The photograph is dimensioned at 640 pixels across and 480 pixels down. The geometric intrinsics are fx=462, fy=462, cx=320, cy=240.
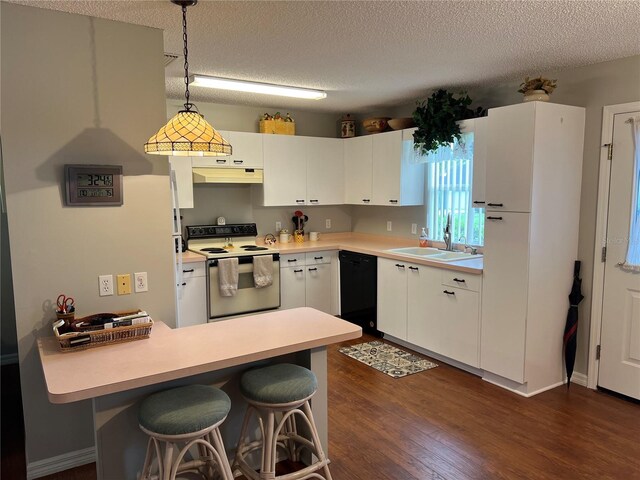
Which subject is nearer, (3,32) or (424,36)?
(3,32)

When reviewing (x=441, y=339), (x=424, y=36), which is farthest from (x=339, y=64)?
(x=441, y=339)

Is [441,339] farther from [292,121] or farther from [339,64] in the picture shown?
[292,121]

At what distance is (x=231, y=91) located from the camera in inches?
171

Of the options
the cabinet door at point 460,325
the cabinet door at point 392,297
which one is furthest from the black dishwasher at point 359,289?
the cabinet door at point 460,325

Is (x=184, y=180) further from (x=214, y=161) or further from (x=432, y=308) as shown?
(x=432, y=308)

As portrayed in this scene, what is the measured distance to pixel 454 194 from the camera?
464 cm

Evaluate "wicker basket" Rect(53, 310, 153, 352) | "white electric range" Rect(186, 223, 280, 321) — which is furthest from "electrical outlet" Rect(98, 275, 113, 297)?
"white electric range" Rect(186, 223, 280, 321)

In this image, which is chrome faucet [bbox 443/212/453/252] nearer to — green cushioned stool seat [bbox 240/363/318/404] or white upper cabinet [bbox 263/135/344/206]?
white upper cabinet [bbox 263/135/344/206]

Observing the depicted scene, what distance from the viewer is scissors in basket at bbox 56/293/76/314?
2.39 meters

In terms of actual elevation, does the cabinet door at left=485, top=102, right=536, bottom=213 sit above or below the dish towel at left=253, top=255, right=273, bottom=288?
above

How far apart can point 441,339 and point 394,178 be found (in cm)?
176

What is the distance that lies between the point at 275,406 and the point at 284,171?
337 cm

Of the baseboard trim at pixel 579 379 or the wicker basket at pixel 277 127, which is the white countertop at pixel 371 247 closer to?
the baseboard trim at pixel 579 379

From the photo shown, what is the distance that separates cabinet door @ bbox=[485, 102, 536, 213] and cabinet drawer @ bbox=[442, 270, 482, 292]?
580mm
